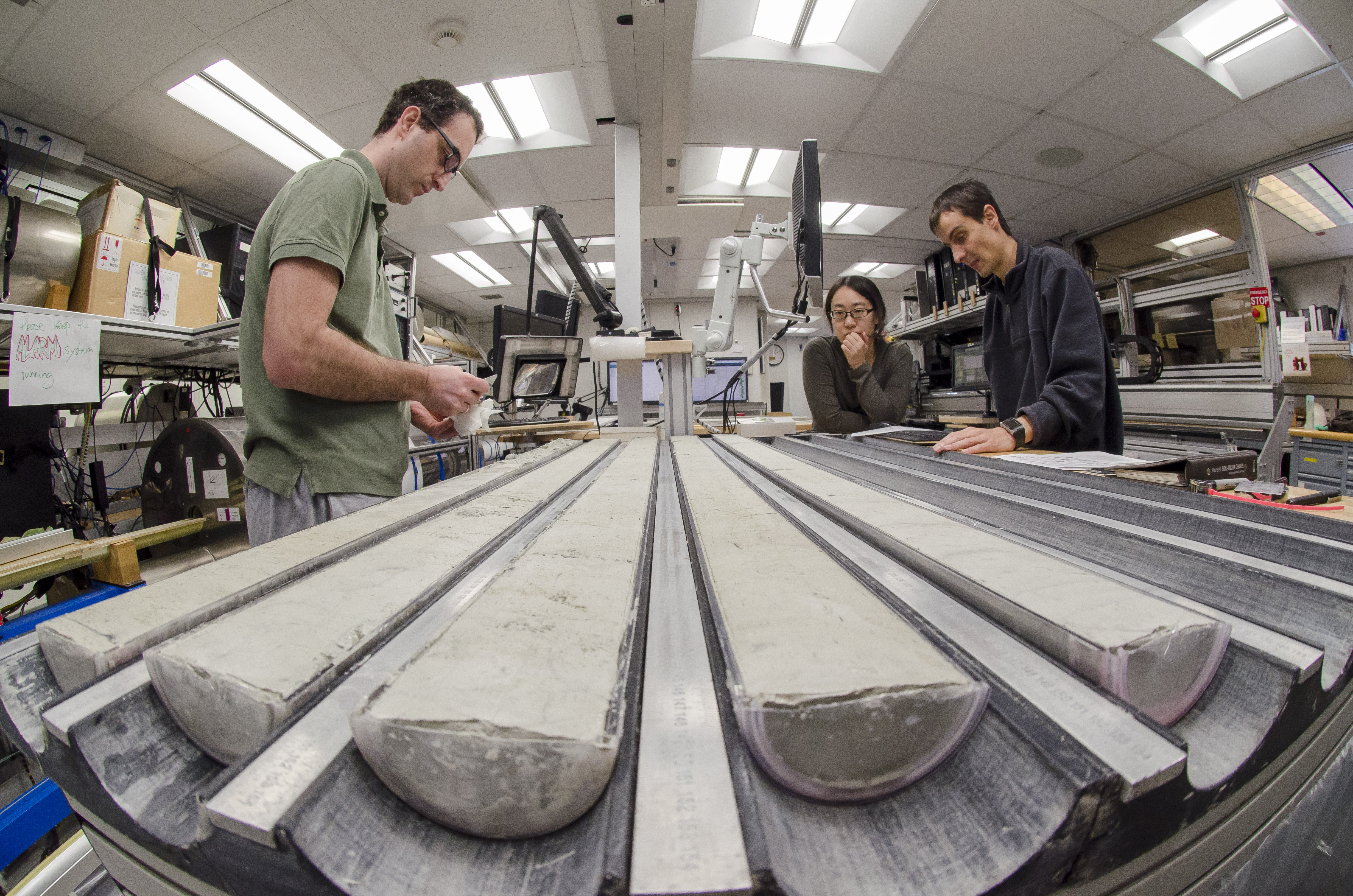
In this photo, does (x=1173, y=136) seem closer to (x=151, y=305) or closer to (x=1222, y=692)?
(x=1222, y=692)

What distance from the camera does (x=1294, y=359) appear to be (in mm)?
2682

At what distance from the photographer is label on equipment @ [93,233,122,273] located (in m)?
1.52

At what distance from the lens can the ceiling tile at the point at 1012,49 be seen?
6.59ft

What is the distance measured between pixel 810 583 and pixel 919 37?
9.86ft

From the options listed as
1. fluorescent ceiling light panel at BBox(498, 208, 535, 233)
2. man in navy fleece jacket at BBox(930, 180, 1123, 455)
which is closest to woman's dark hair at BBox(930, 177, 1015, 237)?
man in navy fleece jacket at BBox(930, 180, 1123, 455)

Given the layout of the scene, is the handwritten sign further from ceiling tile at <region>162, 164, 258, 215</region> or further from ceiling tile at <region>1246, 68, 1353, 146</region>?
ceiling tile at <region>1246, 68, 1353, 146</region>

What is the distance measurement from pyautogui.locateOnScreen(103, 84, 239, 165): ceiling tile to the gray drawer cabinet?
656 centimetres

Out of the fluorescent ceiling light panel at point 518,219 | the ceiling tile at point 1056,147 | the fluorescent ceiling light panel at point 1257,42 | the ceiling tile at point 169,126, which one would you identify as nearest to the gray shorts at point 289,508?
the ceiling tile at point 169,126

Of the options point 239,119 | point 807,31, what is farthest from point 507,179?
point 807,31

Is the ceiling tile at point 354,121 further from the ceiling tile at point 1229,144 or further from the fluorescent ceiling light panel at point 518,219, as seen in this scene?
the ceiling tile at point 1229,144

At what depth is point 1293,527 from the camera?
40 cm

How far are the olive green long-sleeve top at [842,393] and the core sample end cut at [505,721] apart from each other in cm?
197

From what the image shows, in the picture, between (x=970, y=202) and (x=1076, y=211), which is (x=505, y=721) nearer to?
(x=970, y=202)

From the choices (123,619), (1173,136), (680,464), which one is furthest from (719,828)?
(1173,136)
